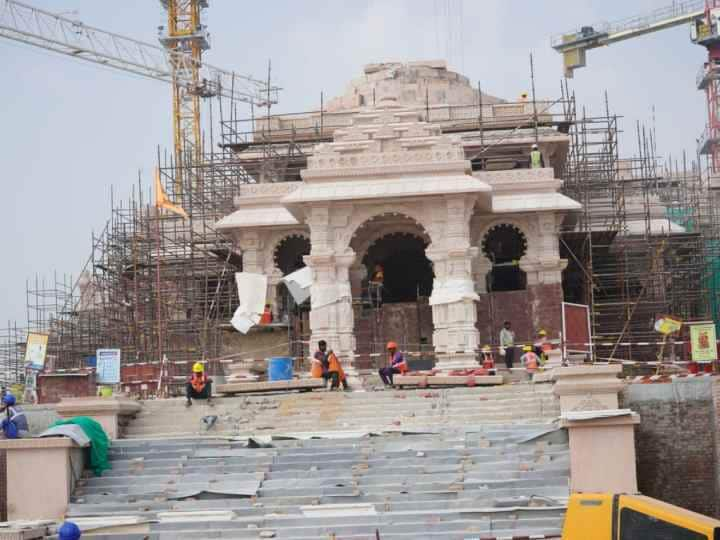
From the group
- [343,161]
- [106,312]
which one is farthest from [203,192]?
[343,161]

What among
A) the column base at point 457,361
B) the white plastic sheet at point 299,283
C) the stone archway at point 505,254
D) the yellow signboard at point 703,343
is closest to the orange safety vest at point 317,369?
the column base at point 457,361

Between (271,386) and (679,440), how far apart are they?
26.3ft

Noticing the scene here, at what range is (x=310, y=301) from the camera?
35.4m

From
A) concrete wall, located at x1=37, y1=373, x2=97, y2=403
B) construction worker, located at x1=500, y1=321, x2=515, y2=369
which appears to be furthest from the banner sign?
construction worker, located at x1=500, y1=321, x2=515, y2=369

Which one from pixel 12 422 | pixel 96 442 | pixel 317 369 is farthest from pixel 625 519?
pixel 317 369

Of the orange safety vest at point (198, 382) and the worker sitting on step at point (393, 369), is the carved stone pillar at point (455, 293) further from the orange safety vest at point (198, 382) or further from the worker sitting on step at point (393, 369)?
the orange safety vest at point (198, 382)

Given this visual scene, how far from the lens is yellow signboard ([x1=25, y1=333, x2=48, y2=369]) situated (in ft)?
103

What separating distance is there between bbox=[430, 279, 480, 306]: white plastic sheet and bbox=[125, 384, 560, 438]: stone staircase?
23.0 feet

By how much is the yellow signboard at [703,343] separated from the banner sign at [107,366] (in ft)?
38.3

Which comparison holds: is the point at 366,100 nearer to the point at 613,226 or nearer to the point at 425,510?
the point at 613,226

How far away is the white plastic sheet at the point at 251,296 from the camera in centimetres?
3506

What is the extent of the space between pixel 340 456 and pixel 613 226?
17379mm

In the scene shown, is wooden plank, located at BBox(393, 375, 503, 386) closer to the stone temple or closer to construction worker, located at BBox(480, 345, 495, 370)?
construction worker, located at BBox(480, 345, 495, 370)

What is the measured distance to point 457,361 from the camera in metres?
32.7
